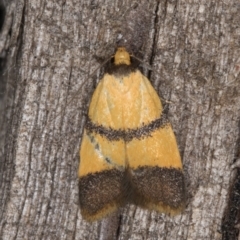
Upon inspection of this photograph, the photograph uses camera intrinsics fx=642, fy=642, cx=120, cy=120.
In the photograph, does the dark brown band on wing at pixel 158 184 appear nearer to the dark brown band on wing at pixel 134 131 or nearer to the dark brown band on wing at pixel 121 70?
the dark brown band on wing at pixel 134 131

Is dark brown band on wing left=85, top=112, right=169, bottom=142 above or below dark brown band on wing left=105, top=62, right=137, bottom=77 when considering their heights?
below

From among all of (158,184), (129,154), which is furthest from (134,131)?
(158,184)

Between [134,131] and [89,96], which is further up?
[89,96]

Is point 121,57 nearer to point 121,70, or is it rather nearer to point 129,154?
point 121,70

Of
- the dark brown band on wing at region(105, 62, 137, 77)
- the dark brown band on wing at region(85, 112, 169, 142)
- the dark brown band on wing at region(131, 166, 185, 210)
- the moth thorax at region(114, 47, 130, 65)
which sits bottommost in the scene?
the dark brown band on wing at region(131, 166, 185, 210)

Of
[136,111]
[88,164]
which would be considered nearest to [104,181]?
[88,164]

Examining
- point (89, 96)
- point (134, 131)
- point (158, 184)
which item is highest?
point (89, 96)

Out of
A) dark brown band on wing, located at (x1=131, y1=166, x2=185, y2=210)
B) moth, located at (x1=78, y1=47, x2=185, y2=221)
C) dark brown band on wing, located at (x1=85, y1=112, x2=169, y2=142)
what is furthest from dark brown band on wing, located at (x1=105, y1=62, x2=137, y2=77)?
dark brown band on wing, located at (x1=131, y1=166, x2=185, y2=210)

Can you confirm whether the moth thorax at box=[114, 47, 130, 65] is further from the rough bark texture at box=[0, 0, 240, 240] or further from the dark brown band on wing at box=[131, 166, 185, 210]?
the dark brown band on wing at box=[131, 166, 185, 210]
